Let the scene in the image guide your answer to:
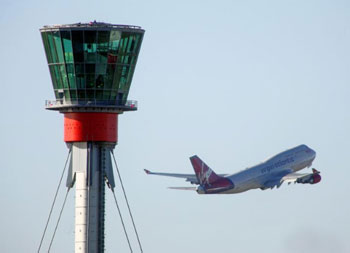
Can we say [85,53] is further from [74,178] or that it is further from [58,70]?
[74,178]

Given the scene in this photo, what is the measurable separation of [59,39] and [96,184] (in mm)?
23442

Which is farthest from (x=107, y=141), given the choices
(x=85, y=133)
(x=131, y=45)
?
(x=131, y=45)

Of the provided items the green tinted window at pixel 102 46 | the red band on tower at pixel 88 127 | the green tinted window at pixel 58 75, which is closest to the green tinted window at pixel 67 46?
the green tinted window at pixel 58 75

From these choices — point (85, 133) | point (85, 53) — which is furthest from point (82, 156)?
point (85, 53)

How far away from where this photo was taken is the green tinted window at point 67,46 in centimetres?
18238

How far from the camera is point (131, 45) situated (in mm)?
185125

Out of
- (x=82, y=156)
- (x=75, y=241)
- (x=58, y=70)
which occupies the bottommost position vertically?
(x=75, y=241)

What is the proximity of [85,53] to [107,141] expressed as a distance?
14540mm

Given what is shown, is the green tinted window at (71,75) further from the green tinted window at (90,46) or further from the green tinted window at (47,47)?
the green tinted window at (47,47)

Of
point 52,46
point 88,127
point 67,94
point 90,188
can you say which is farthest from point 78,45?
point 90,188

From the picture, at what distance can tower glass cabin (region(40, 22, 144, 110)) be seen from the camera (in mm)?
182500

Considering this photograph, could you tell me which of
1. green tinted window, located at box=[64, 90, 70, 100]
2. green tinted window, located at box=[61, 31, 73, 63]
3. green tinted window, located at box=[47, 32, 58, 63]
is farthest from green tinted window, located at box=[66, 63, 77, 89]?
green tinted window, located at box=[47, 32, 58, 63]

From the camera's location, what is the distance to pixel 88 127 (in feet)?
612

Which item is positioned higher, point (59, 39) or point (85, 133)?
point (59, 39)
